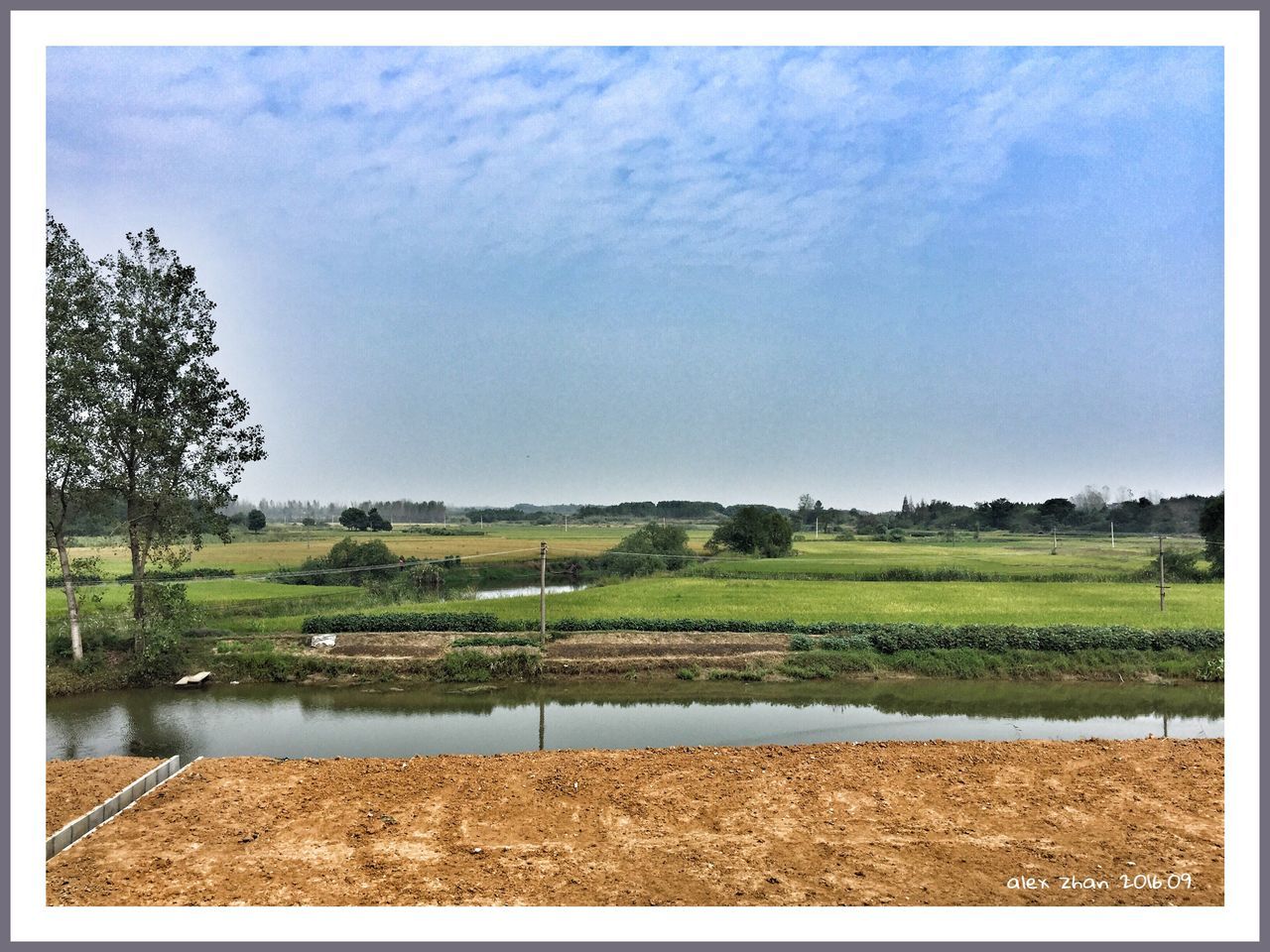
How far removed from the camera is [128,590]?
436 inches

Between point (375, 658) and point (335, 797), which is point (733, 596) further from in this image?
point (335, 797)

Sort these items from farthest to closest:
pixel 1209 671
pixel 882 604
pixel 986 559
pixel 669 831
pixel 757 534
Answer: pixel 757 534 < pixel 986 559 < pixel 882 604 < pixel 1209 671 < pixel 669 831

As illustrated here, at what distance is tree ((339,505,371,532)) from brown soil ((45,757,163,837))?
13837 millimetres

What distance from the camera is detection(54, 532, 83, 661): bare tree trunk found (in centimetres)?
906

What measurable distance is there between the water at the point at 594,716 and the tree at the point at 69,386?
237cm

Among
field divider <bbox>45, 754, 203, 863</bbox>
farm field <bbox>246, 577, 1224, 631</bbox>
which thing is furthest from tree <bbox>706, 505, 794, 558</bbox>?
field divider <bbox>45, 754, 203, 863</bbox>

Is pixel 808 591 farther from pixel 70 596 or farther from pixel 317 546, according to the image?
pixel 70 596

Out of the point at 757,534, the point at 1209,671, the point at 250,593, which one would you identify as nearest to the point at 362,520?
the point at 250,593

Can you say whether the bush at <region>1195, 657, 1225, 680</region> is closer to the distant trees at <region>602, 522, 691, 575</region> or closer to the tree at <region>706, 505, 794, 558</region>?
the tree at <region>706, 505, 794, 558</region>

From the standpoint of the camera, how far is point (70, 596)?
920 cm

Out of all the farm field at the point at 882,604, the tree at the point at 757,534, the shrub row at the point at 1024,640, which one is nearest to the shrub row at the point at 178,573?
the farm field at the point at 882,604

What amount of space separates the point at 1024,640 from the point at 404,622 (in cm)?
937

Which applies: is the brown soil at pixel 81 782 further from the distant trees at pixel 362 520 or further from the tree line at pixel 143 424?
the distant trees at pixel 362 520
